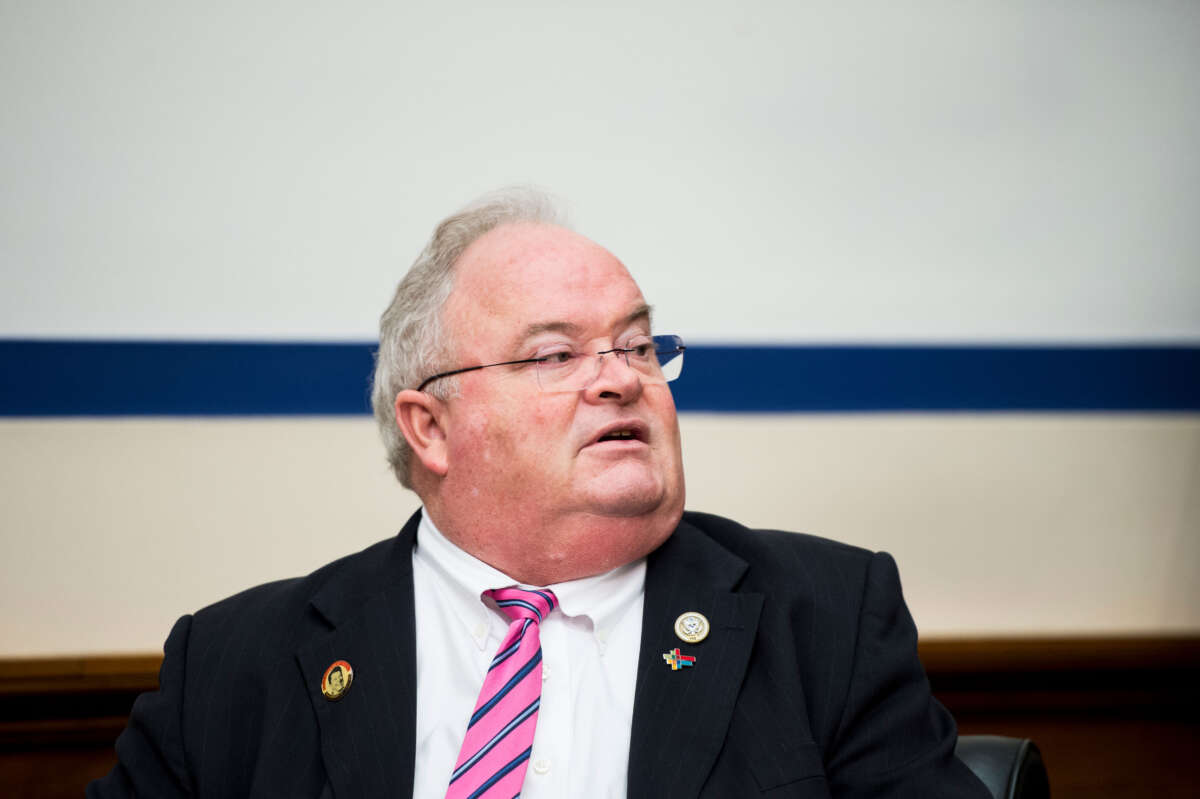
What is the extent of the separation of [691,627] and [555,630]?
22 cm

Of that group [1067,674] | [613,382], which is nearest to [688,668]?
[613,382]

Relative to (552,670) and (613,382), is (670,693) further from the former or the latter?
(613,382)

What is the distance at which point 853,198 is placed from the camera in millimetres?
2596

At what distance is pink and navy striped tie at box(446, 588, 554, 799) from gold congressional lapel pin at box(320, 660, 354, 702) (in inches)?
8.4

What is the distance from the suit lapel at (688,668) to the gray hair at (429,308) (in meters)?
0.49

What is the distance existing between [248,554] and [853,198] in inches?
71.6

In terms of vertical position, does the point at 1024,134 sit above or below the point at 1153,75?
below

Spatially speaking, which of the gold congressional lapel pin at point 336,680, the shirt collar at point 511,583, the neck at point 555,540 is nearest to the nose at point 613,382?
the neck at point 555,540

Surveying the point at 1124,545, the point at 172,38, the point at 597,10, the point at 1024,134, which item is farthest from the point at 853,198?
the point at 172,38

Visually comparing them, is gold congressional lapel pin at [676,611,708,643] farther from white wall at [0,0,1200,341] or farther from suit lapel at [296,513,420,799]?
white wall at [0,0,1200,341]

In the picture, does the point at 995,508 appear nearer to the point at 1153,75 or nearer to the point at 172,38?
the point at 1153,75

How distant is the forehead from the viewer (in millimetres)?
1574

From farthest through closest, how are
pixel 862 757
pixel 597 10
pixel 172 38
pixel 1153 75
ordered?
pixel 1153 75 < pixel 597 10 < pixel 172 38 < pixel 862 757

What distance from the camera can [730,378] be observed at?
254cm
